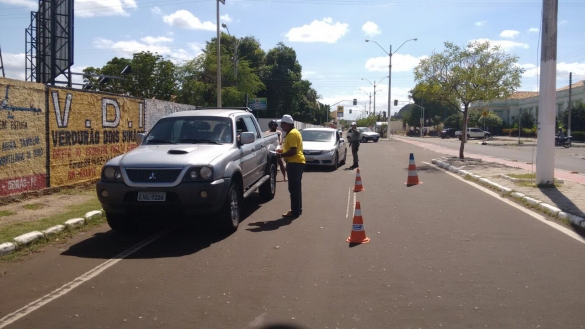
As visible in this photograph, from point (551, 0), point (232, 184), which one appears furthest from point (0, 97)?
point (551, 0)

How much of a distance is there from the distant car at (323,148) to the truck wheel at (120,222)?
974 cm

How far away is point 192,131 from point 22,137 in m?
3.75

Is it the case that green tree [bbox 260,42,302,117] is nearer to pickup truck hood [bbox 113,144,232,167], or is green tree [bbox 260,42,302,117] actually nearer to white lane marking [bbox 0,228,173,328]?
pickup truck hood [bbox 113,144,232,167]

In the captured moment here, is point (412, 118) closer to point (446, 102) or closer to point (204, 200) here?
point (446, 102)

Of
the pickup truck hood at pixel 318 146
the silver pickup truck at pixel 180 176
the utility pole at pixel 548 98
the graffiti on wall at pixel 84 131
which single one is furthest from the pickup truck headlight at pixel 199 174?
the pickup truck hood at pixel 318 146

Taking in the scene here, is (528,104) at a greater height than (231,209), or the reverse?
(528,104)

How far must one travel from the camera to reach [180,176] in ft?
23.1

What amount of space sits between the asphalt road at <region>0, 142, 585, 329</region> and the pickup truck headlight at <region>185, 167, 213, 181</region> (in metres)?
0.94

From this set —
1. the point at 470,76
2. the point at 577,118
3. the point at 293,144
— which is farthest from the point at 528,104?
the point at 293,144

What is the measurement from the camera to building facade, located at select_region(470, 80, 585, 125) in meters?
56.4

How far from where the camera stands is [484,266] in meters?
6.05

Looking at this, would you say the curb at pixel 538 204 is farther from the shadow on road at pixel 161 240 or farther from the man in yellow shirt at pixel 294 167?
the shadow on road at pixel 161 240

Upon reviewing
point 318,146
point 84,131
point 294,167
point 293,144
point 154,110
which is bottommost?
point 294,167

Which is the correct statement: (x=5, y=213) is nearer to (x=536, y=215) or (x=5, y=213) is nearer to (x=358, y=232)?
(x=358, y=232)
